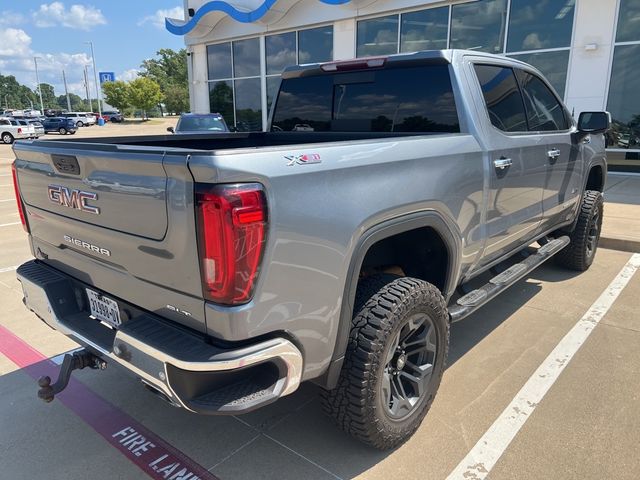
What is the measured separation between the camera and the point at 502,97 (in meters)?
3.47

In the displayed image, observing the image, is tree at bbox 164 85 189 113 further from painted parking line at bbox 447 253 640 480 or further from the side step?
painted parking line at bbox 447 253 640 480

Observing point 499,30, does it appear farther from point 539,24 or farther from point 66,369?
point 66,369

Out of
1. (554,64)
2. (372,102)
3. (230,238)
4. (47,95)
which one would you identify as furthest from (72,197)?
(47,95)

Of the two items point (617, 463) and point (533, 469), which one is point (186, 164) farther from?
point (617, 463)

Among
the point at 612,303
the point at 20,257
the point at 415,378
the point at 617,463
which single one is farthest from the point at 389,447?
the point at 20,257

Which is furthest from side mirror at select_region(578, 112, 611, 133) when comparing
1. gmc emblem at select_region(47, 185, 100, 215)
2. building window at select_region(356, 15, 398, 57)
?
building window at select_region(356, 15, 398, 57)

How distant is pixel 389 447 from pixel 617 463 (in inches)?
44.0

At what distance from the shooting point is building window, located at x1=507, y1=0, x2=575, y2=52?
11.5 meters

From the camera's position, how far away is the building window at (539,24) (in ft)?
37.6

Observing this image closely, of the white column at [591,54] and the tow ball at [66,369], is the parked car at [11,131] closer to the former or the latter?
the white column at [591,54]

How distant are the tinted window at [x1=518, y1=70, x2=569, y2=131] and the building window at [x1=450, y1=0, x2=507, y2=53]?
9.08 meters

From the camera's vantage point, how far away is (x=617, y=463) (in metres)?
2.45

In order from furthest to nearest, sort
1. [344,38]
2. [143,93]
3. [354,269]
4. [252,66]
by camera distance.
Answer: [143,93] → [252,66] → [344,38] → [354,269]

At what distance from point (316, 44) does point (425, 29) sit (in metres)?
4.04
